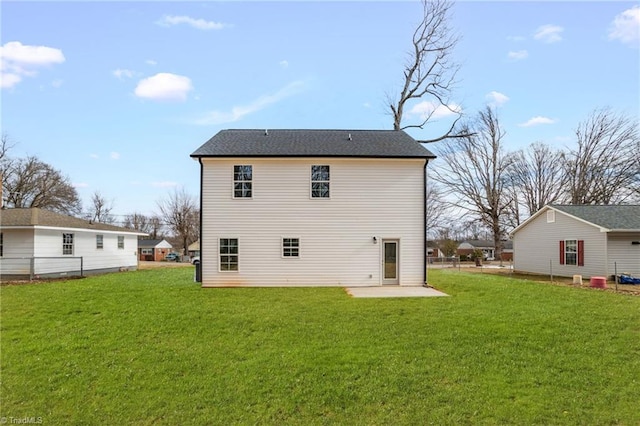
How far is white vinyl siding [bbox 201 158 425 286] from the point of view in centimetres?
1473

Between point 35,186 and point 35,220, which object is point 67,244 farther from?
point 35,186

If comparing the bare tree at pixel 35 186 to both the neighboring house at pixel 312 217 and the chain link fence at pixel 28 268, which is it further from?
the neighboring house at pixel 312 217

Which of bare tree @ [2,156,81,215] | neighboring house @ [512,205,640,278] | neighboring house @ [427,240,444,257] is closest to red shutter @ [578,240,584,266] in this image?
neighboring house @ [512,205,640,278]

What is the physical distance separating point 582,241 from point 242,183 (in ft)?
57.5

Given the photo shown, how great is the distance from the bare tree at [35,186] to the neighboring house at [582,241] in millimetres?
43561

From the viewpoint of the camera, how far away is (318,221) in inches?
585

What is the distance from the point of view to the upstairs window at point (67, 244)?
69.2 feet

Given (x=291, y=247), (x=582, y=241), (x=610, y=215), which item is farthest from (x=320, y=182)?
(x=610, y=215)

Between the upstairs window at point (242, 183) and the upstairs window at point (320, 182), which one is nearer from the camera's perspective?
the upstairs window at point (242, 183)

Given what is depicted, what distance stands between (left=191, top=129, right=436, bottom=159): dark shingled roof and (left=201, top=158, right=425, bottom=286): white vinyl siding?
330 millimetres

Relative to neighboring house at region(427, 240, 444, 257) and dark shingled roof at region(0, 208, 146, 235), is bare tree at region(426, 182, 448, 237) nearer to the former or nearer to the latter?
neighboring house at region(427, 240, 444, 257)

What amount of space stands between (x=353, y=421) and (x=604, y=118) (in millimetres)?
38184

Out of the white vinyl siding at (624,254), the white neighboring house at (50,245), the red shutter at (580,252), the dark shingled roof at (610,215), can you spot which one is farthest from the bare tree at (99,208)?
the white vinyl siding at (624,254)

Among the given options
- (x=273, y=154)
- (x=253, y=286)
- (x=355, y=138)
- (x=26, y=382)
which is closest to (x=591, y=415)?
(x=26, y=382)
